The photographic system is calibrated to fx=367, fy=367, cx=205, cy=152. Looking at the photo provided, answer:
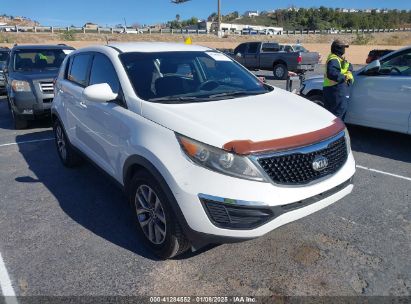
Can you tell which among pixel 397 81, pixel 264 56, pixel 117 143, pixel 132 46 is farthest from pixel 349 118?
pixel 264 56

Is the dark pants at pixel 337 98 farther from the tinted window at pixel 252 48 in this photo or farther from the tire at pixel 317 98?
the tinted window at pixel 252 48

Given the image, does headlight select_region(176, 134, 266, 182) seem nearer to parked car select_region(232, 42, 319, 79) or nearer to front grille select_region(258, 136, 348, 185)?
front grille select_region(258, 136, 348, 185)

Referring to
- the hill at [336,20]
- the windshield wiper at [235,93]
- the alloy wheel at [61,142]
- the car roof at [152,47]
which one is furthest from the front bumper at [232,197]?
the hill at [336,20]

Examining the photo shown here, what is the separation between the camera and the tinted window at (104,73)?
3.62 metres

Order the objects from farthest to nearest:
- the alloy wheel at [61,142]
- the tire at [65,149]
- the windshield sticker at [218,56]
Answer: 1. the alloy wheel at [61,142]
2. the tire at [65,149]
3. the windshield sticker at [218,56]

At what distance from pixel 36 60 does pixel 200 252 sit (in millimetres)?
7701

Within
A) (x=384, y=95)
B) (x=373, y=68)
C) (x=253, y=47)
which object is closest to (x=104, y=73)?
(x=373, y=68)

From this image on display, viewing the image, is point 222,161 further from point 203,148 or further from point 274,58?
point 274,58

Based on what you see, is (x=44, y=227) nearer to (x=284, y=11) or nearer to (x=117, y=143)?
(x=117, y=143)

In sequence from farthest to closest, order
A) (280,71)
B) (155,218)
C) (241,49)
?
(241,49) < (280,71) < (155,218)

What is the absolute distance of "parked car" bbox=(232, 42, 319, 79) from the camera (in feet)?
57.6

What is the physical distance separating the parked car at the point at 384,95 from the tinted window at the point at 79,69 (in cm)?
433

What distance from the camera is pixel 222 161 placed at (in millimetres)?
2602

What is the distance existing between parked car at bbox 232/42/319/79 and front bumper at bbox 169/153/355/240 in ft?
51.6
